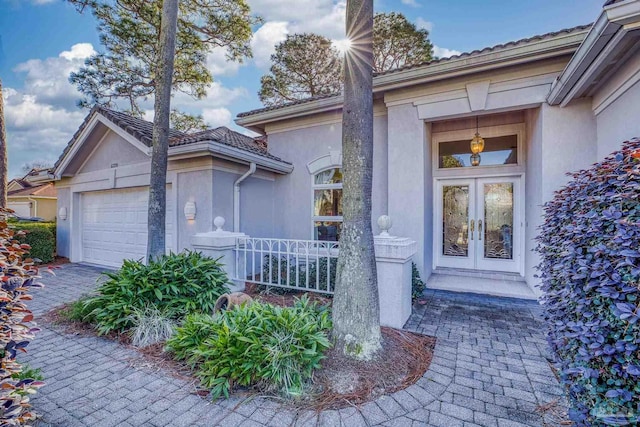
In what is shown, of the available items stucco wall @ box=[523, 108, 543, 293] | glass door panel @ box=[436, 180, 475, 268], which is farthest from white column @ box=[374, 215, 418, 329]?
glass door panel @ box=[436, 180, 475, 268]

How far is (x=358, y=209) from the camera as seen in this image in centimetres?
342

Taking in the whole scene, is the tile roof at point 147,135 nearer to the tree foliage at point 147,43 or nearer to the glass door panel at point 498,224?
the tree foliage at point 147,43

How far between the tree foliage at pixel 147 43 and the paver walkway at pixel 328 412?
32.0 ft

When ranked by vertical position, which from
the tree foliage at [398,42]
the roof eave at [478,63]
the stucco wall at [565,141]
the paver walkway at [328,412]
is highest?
the tree foliage at [398,42]

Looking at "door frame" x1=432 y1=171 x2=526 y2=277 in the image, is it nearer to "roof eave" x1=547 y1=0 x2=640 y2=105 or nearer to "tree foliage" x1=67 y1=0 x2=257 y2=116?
"roof eave" x1=547 y1=0 x2=640 y2=105

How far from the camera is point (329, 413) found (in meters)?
2.59

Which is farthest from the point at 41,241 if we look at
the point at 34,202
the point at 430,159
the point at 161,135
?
the point at 34,202

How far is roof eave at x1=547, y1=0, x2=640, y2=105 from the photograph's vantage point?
10.4 ft

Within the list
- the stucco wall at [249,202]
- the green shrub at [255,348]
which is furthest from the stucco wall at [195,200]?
the green shrub at [255,348]

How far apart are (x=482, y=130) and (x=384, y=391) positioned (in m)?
6.65

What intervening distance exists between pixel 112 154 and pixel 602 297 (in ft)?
36.4

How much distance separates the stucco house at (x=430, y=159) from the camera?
17.2 ft

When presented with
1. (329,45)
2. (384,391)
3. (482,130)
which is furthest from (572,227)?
(329,45)

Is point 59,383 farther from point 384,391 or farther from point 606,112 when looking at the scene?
point 606,112
